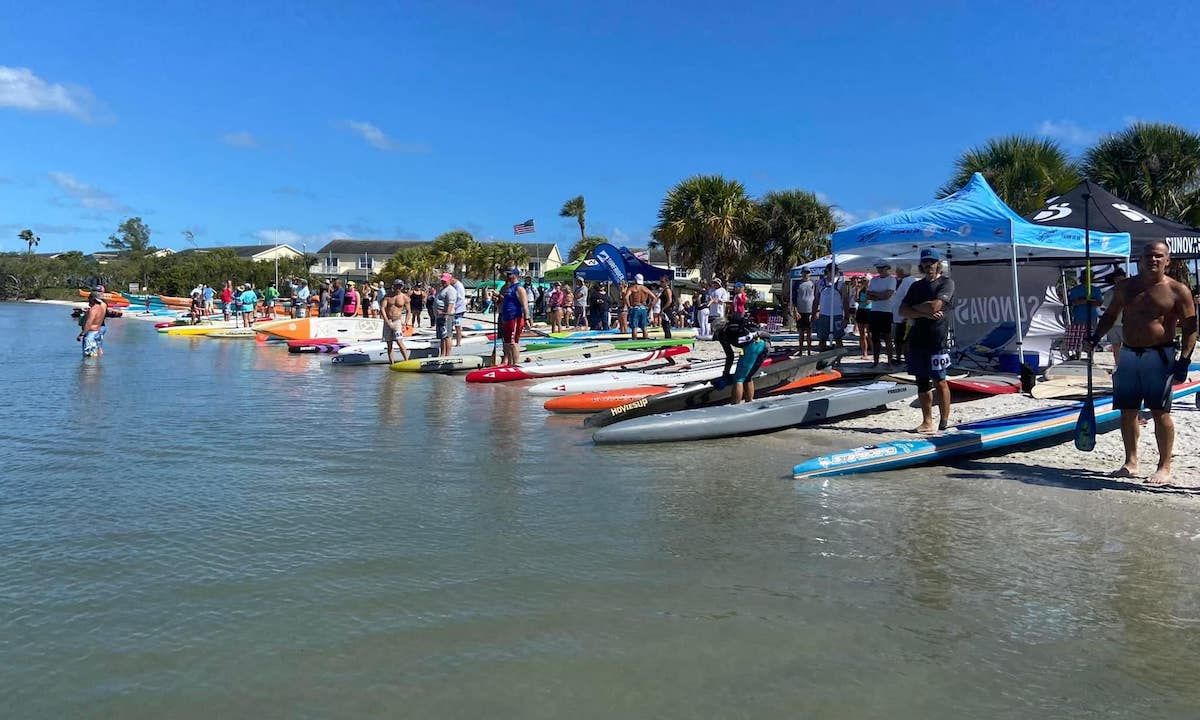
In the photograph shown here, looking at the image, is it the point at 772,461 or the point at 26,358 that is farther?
the point at 26,358

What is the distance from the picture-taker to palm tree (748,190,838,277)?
1384 inches

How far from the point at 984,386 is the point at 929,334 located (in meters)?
2.69

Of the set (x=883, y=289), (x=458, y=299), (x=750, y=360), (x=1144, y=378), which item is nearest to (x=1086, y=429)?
(x=1144, y=378)

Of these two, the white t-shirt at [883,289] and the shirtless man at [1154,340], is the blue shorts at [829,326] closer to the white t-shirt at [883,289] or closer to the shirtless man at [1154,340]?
the white t-shirt at [883,289]

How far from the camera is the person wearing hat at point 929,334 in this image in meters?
7.73

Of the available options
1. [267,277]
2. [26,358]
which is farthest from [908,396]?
[267,277]

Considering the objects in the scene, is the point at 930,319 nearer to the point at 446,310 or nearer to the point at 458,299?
the point at 446,310

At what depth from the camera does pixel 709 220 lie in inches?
1319

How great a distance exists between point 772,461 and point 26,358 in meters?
17.0

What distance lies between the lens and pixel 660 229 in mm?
35125

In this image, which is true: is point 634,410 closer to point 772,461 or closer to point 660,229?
point 772,461

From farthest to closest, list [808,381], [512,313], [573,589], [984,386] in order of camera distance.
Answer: [512,313], [808,381], [984,386], [573,589]

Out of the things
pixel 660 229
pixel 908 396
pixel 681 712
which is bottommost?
pixel 681 712

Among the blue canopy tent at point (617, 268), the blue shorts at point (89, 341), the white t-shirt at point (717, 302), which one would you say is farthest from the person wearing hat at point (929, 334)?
the blue shorts at point (89, 341)
